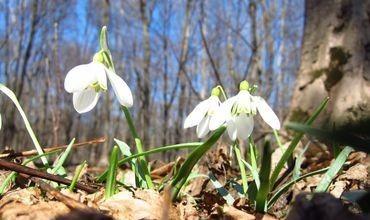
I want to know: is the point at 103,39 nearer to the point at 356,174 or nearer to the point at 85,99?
the point at 85,99

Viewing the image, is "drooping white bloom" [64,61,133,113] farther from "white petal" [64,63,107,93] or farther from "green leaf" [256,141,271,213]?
"green leaf" [256,141,271,213]

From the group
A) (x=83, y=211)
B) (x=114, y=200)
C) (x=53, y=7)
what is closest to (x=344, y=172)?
(x=114, y=200)

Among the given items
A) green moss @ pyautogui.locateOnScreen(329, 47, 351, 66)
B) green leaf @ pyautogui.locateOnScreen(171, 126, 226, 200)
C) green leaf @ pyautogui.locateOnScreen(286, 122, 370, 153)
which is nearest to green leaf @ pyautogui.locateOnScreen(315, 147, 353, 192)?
green leaf @ pyautogui.locateOnScreen(171, 126, 226, 200)

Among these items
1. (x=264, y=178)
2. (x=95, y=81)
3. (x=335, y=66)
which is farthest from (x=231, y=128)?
(x=335, y=66)

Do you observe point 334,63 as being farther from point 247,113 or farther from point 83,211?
point 83,211

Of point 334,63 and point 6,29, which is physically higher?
point 6,29
